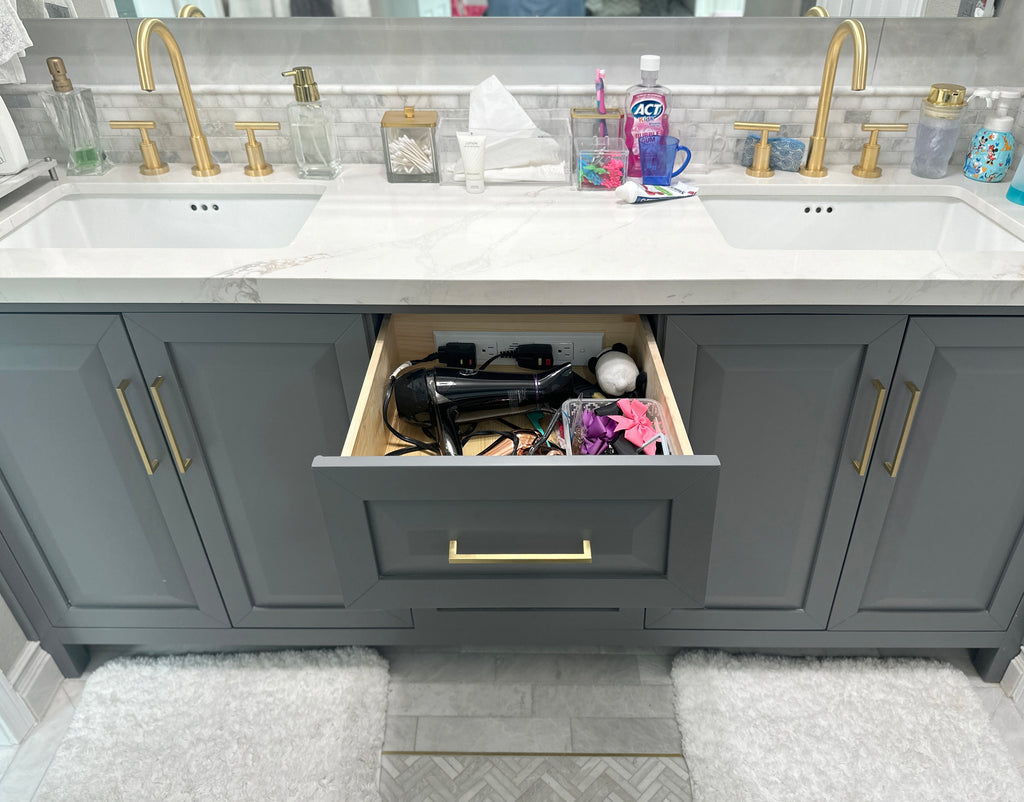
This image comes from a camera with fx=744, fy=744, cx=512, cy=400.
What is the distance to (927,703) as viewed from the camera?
1447 millimetres

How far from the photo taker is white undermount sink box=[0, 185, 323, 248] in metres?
1.44

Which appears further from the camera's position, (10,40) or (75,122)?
(75,122)

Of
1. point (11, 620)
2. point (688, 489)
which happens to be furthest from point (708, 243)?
point (11, 620)

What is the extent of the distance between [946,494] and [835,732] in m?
0.51

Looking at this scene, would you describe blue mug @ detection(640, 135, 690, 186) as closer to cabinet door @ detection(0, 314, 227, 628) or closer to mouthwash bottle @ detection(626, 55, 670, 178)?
mouthwash bottle @ detection(626, 55, 670, 178)

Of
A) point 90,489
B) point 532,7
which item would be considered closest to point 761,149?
point 532,7

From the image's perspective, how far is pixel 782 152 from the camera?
145 centimetres

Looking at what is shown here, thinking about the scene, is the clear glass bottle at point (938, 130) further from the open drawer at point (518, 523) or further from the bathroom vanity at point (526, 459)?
the open drawer at point (518, 523)

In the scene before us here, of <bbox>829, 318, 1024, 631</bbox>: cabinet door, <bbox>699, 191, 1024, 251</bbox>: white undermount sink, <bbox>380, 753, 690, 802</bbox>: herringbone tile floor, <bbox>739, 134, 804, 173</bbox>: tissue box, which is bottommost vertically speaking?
<bbox>380, 753, 690, 802</bbox>: herringbone tile floor

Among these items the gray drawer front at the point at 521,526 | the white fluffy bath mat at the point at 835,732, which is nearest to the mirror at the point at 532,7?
the gray drawer front at the point at 521,526

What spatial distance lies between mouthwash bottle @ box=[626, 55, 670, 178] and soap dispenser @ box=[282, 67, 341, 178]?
22.5 inches

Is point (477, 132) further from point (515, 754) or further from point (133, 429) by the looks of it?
point (515, 754)

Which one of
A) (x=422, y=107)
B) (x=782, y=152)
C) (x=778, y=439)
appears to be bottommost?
(x=778, y=439)

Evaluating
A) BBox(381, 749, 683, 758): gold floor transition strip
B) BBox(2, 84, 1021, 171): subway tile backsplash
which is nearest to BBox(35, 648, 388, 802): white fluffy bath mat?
BBox(381, 749, 683, 758): gold floor transition strip
